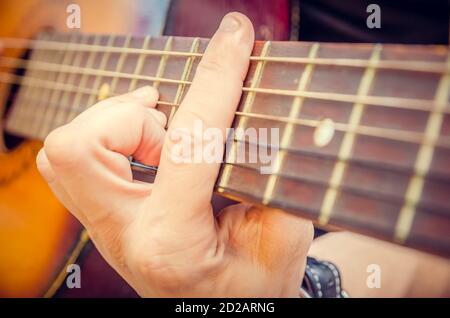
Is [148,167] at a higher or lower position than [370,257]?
higher

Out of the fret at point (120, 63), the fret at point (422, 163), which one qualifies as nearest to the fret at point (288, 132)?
the fret at point (422, 163)

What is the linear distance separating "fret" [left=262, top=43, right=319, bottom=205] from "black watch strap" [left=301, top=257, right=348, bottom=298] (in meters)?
0.30

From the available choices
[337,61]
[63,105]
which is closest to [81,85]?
[63,105]

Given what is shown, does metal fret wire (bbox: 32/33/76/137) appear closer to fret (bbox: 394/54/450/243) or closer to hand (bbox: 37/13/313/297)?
hand (bbox: 37/13/313/297)

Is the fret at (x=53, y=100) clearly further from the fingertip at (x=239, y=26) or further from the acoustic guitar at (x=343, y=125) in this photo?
the fingertip at (x=239, y=26)

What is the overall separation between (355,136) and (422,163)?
0.20ft

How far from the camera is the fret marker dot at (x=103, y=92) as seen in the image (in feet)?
2.18

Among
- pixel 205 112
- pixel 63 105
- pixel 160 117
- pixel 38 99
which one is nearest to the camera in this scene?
pixel 205 112

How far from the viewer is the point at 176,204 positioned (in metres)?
0.43

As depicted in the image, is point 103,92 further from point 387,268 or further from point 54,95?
point 387,268

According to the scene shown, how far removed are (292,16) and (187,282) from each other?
1.99 feet
